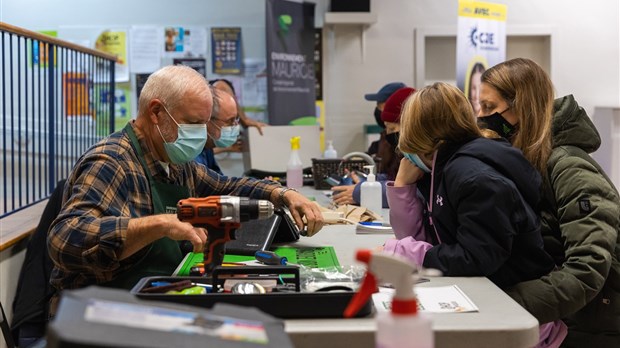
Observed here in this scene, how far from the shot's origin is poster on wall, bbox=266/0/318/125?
19.6ft

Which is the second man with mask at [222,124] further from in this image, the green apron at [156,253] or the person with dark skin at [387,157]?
the green apron at [156,253]

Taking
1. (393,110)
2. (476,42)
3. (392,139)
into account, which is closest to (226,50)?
(476,42)

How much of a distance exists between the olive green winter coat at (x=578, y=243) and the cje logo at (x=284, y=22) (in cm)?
408

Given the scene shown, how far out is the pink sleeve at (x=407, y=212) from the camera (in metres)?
2.15

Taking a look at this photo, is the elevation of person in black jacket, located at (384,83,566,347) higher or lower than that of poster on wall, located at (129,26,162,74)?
lower

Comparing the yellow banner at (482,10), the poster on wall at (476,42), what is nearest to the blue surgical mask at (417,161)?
the poster on wall at (476,42)

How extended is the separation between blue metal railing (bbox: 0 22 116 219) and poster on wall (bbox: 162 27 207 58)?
1128 mm

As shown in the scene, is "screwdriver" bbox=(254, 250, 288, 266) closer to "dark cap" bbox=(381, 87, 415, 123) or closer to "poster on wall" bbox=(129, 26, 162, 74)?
"dark cap" bbox=(381, 87, 415, 123)

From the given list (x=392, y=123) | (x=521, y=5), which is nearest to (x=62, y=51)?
(x=392, y=123)

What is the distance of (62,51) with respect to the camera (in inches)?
161

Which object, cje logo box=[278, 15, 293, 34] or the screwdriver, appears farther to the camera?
cje logo box=[278, 15, 293, 34]


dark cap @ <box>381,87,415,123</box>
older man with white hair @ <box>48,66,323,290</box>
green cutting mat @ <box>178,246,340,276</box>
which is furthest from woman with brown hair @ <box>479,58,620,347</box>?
dark cap @ <box>381,87,415,123</box>

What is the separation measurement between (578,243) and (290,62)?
439 cm

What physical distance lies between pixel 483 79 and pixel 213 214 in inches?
49.6
